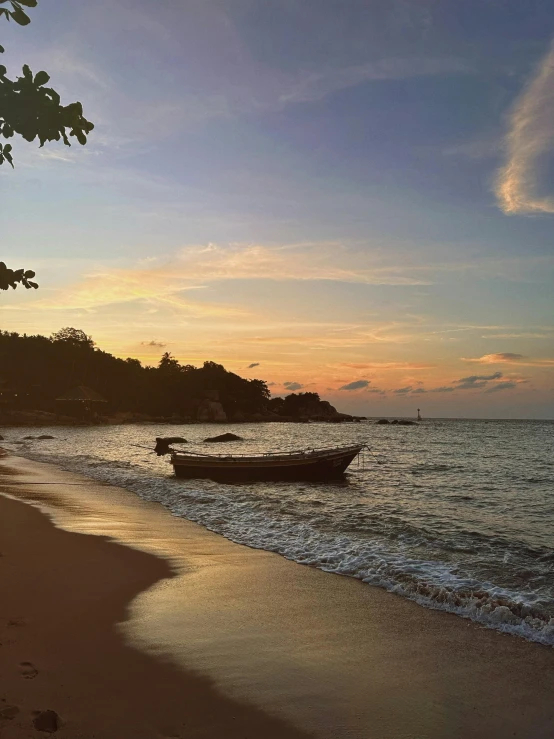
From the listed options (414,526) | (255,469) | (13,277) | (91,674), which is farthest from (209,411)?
(13,277)

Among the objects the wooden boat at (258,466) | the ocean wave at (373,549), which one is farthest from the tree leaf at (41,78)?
the wooden boat at (258,466)

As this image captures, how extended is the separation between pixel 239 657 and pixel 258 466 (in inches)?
829

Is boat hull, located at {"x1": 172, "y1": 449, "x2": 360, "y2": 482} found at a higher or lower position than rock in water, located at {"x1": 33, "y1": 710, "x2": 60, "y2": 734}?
lower

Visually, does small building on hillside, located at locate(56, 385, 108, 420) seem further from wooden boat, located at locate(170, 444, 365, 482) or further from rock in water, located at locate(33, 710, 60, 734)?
rock in water, located at locate(33, 710, 60, 734)

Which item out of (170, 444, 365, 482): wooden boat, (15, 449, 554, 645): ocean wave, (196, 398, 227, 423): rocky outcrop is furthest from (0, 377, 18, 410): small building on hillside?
(15, 449, 554, 645): ocean wave

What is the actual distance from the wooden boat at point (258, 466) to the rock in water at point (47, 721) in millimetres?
22642

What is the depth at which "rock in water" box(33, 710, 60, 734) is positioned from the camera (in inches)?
168

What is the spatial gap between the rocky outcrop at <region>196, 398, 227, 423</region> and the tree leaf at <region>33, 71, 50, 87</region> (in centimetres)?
14150

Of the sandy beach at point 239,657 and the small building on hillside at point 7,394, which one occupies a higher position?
the small building on hillside at point 7,394

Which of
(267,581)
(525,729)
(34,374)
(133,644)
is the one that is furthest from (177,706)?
(34,374)

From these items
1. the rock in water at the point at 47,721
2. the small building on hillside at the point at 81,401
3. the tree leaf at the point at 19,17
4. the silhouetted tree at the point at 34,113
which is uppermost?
the tree leaf at the point at 19,17

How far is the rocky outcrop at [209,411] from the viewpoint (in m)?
144

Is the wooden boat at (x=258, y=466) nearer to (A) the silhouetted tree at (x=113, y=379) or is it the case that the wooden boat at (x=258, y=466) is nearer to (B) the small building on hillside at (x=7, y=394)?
(B) the small building on hillside at (x=7, y=394)

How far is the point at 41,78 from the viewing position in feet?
11.1
